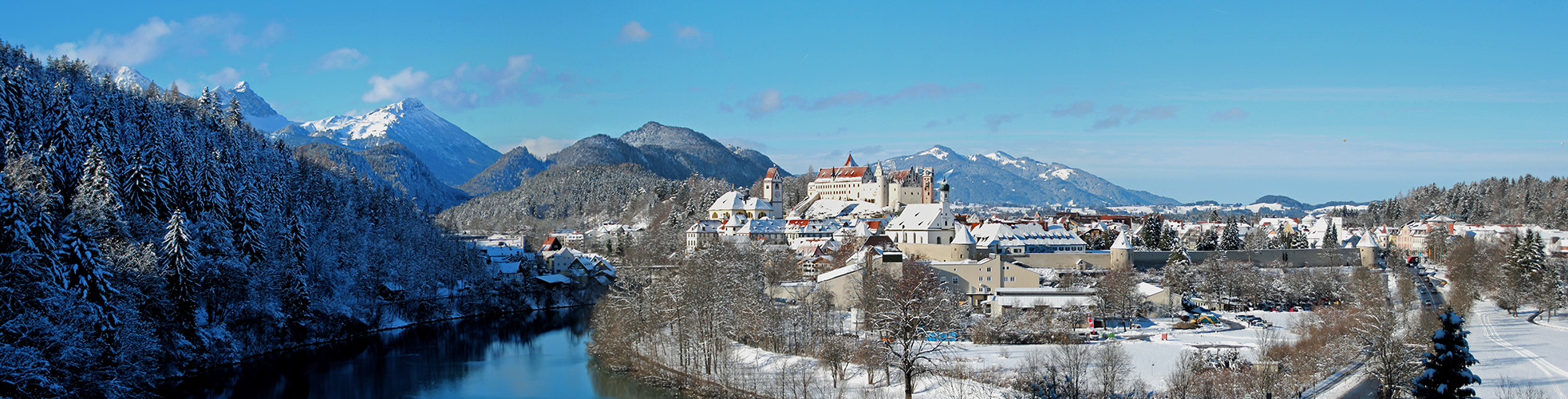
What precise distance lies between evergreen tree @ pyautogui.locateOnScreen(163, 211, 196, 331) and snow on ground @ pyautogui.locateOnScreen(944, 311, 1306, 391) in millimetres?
27546

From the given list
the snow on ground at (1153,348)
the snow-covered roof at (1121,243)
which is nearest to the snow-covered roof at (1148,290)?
the snow on ground at (1153,348)

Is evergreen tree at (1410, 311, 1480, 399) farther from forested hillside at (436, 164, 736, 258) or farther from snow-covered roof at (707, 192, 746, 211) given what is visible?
snow-covered roof at (707, 192, 746, 211)

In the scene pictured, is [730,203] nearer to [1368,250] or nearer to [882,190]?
[882,190]

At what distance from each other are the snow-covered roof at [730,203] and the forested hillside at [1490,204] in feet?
226

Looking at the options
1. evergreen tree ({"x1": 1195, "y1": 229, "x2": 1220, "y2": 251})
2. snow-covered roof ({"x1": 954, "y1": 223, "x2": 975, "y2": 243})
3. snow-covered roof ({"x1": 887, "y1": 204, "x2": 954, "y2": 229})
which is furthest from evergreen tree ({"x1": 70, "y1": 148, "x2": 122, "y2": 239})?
evergreen tree ({"x1": 1195, "y1": 229, "x2": 1220, "y2": 251})

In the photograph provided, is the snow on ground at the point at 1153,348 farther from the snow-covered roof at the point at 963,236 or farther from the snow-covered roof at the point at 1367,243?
the snow-covered roof at the point at 1367,243

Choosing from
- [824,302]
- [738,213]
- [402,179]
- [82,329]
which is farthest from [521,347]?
[402,179]

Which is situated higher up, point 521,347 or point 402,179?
point 402,179

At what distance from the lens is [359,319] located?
50.9m

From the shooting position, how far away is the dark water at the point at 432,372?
33375 millimetres

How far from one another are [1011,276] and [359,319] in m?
34.3

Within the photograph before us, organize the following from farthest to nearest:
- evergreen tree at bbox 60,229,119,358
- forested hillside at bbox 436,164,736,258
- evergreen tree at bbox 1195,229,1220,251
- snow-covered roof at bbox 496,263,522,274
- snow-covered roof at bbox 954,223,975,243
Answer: forested hillside at bbox 436,164,736,258 < evergreen tree at bbox 1195,229,1220,251 < snow-covered roof at bbox 496,263,522,274 < snow-covered roof at bbox 954,223,975,243 < evergreen tree at bbox 60,229,119,358

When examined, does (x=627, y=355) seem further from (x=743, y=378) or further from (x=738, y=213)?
(x=738, y=213)

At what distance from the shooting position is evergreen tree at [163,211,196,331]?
3544 cm
